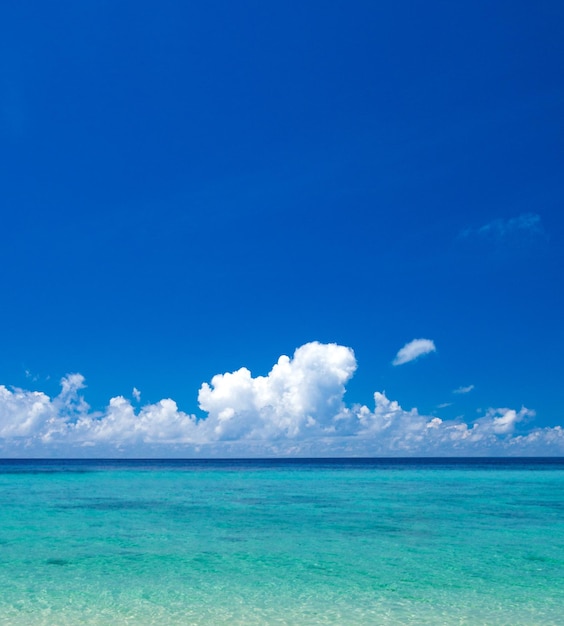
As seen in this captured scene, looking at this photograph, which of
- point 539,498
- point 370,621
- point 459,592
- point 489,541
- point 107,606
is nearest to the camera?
point 370,621

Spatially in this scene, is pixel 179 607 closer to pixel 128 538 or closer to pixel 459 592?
pixel 459 592

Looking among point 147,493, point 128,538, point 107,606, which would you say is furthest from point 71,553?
point 147,493

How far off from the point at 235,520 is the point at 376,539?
21.5ft

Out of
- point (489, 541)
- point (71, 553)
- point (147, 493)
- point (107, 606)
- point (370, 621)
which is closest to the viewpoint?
point (370, 621)

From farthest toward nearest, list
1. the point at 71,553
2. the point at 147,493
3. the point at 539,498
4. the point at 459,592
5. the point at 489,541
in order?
the point at 147,493 → the point at 539,498 → the point at 489,541 → the point at 71,553 → the point at 459,592

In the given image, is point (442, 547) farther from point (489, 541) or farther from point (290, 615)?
point (290, 615)

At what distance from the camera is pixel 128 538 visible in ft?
58.7

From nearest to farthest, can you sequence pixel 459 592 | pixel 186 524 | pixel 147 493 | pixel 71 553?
pixel 459 592
pixel 71 553
pixel 186 524
pixel 147 493

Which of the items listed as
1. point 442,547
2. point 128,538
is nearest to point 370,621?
point 442,547

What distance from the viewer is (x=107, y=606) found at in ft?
35.4

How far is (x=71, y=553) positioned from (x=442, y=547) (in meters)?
10.1

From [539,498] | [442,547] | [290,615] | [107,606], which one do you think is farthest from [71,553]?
[539,498]

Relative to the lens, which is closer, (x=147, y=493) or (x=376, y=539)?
(x=376, y=539)

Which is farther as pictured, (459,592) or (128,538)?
(128,538)
